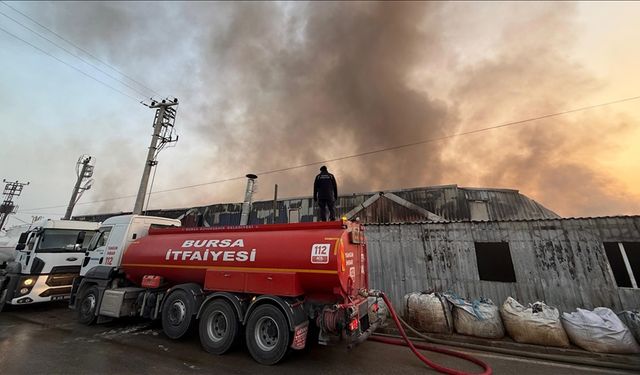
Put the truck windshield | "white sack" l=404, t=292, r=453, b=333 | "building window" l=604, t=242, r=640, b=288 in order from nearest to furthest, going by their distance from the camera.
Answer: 1. "white sack" l=404, t=292, r=453, b=333
2. "building window" l=604, t=242, r=640, b=288
3. the truck windshield

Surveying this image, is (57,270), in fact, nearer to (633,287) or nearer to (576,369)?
(576,369)

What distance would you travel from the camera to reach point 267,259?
5.99m

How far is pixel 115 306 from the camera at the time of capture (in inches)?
308

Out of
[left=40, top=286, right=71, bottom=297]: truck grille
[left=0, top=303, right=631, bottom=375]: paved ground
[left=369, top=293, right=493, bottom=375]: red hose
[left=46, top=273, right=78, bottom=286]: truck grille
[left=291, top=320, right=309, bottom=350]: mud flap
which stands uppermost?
[left=46, top=273, right=78, bottom=286]: truck grille

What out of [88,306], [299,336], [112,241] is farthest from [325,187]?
[88,306]

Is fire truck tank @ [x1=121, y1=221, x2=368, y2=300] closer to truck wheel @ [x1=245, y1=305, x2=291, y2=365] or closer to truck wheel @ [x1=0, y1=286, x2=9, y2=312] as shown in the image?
truck wheel @ [x1=245, y1=305, x2=291, y2=365]

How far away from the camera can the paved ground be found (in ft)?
17.2

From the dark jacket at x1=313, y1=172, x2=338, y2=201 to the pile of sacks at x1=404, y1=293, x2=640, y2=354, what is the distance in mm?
4197

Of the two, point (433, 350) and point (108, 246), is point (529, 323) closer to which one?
point (433, 350)

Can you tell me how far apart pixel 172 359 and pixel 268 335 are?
2.17m

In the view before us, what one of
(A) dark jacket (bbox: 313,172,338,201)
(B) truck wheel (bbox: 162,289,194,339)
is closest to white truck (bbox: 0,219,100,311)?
(B) truck wheel (bbox: 162,289,194,339)

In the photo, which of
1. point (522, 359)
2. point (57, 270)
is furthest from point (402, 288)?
point (57, 270)

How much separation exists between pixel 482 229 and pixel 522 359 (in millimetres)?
4466

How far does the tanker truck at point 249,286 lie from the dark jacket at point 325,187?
2.20 meters
